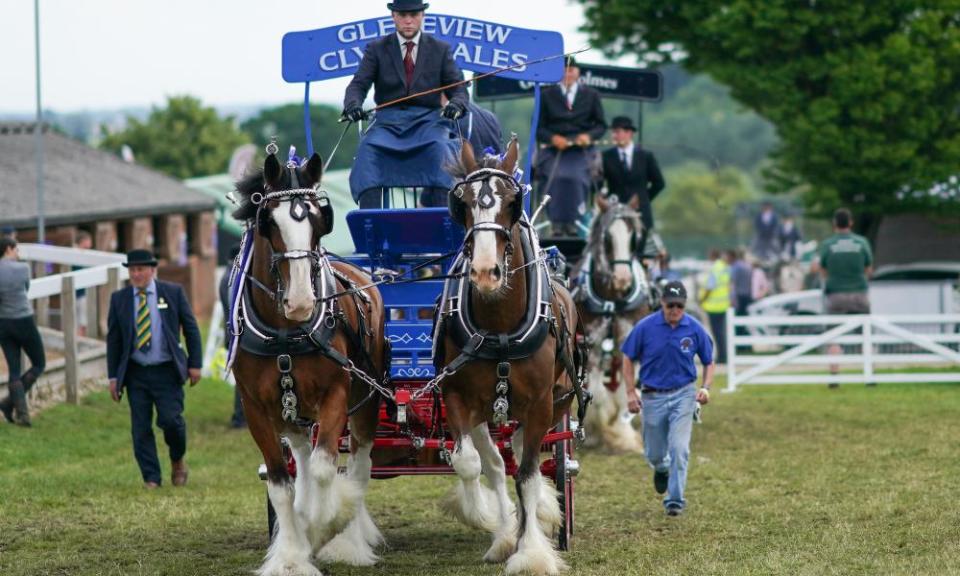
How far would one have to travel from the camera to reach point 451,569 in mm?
9344

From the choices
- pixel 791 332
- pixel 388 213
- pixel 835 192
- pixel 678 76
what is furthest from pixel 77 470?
pixel 678 76

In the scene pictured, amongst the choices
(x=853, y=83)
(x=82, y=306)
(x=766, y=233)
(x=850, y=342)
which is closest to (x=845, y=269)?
(x=850, y=342)

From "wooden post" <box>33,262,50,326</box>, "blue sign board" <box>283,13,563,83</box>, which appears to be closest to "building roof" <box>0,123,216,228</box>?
"wooden post" <box>33,262,50,326</box>

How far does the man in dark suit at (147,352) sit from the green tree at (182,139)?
44.8 m

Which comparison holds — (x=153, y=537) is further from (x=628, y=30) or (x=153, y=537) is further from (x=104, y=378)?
(x=628, y=30)

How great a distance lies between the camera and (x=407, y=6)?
10.5 m

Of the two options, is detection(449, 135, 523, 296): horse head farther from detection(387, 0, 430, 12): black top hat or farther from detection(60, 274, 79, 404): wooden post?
detection(60, 274, 79, 404): wooden post

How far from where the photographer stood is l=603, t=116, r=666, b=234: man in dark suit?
16266 mm

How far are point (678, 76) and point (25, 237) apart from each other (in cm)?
15763

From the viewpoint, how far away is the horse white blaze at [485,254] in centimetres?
845

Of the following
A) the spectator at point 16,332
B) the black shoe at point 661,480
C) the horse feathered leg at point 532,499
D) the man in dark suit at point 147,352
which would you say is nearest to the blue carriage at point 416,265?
the horse feathered leg at point 532,499

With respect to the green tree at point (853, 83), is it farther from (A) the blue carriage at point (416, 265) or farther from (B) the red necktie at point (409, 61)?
(B) the red necktie at point (409, 61)

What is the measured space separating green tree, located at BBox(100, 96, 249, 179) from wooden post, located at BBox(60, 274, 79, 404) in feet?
132

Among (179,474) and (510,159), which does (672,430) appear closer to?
(510,159)
